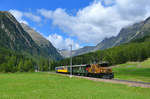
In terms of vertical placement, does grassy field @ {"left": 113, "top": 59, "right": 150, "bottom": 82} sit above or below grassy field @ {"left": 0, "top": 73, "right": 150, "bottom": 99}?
above

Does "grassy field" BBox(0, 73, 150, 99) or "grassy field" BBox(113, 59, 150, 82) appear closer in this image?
"grassy field" BBox(0, 73, 150, 99)

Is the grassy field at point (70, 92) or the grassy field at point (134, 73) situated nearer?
the grassy field at point (70, 92)

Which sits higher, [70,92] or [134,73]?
[134,73]

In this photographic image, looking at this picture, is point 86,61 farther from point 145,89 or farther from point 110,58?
point 145,89

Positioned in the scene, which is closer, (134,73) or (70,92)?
(70,92)

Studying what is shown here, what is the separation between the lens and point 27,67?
14888cm

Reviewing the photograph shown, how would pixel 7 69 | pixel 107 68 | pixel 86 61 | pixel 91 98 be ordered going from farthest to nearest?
pixel 86 61 < pixel 7 69 < pixel 107 68 < pixel 91 98

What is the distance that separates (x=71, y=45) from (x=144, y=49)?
376 ft

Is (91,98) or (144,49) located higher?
(144,49)

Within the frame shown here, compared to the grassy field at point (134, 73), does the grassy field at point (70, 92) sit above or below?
below

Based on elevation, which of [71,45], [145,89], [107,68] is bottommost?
[145,89]

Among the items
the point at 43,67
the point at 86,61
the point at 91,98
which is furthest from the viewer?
the point at 86,61

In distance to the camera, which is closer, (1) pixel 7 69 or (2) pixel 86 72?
(2) pixel 86 72

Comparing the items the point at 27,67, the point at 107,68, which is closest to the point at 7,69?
the point at 27,67
